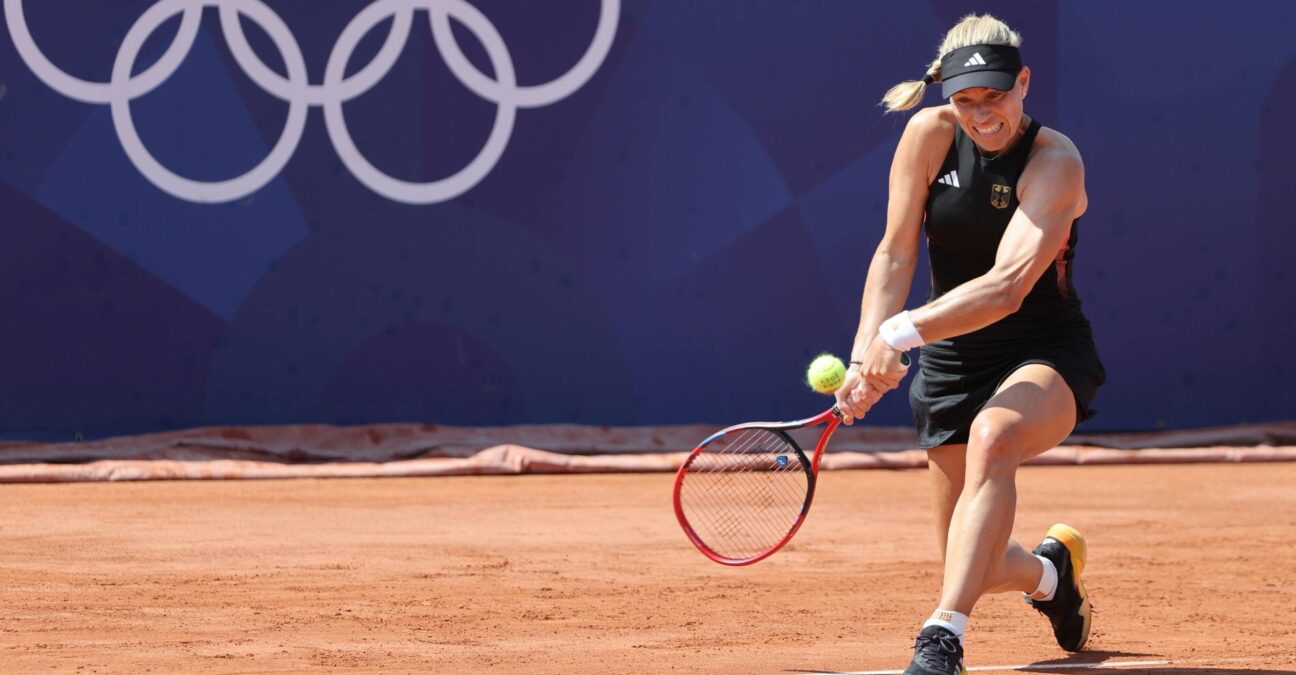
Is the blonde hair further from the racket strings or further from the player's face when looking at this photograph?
the racket strings

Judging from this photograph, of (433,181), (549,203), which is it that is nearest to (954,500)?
(549,203)

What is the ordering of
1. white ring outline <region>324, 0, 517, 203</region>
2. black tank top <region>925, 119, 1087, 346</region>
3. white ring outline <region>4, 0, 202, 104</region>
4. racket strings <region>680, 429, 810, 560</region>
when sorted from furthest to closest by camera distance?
white ring outline <region>324, 0, 517, 203</region>, white ring outline <region>4, 0, 202, 104</region>, racket strings <region>680, 429, 810, 560</region>, black tank top <region>925, 119, 1087, 346</region>

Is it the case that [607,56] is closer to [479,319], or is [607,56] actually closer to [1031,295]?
[479,319]

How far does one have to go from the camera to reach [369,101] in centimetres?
861

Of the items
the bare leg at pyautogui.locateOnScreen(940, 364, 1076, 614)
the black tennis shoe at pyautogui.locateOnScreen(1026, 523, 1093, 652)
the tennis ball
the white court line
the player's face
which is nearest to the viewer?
the bare leg at pyautogui.locateOnScreen(940, 364, 1076, 614)

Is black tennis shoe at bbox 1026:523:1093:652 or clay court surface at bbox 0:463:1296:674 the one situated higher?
clay court surface at bbox 0:463:1296:674

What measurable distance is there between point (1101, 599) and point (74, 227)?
5349mm

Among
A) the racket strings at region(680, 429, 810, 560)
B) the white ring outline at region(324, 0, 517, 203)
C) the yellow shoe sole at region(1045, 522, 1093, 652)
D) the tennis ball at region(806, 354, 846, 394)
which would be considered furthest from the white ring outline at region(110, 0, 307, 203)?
the yellow shoe sole at region(1045, 522, 1093, 652)

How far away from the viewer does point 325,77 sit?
8.55 meters

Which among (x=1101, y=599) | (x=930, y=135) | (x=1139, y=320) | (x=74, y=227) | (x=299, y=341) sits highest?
(x=74, y=227)

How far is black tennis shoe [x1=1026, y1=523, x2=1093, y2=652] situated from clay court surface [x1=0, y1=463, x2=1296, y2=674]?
0.26 feet

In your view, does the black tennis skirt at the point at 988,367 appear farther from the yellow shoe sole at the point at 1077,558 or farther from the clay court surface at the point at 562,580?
the clay court surface at the point at 562,580

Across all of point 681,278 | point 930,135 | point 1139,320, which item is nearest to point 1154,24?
point 1139,320

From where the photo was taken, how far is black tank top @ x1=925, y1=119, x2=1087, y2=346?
396 cm
